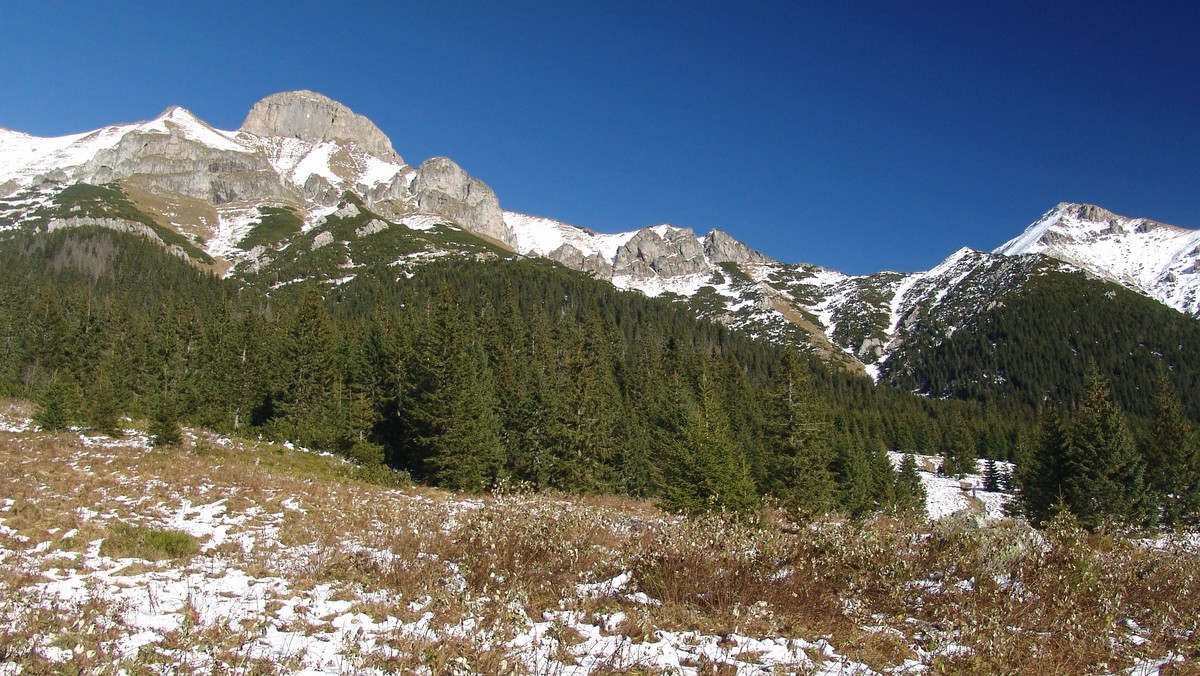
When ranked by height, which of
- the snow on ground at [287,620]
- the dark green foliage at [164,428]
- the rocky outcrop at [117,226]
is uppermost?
the rocky outcrop at [117,226]

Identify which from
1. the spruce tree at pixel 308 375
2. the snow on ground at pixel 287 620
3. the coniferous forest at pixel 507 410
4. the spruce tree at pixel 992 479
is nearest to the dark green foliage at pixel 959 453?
the spruce tree at pixel 992 479

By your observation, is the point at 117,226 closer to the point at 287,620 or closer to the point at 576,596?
the point at 287,620

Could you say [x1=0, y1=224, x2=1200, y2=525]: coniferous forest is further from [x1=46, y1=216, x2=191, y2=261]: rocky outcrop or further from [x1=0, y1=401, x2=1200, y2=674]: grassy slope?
[x1=46, y1=216, x2=191, y2=261]: rocky outcrop

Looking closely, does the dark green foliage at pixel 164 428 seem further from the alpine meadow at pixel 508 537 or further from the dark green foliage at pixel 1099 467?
the dark green foliage at pixel 1099 467

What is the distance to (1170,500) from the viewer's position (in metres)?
40.6

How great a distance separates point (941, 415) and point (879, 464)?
91.7 metres

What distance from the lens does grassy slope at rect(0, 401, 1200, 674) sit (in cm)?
603

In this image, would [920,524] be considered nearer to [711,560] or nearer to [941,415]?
[711,560]

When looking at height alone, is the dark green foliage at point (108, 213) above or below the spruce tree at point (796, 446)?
above

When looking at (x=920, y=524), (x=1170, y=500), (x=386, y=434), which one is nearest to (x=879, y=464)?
(x=1170, y=500)

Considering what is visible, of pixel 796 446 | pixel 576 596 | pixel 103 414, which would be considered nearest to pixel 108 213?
pixel 103 414

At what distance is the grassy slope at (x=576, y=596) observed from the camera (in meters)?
6.03

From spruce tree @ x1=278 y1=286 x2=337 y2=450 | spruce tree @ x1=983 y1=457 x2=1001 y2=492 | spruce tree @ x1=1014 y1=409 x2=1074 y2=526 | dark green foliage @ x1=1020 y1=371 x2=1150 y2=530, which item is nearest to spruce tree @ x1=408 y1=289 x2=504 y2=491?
spruce tree @ x1=278 y1=286 x2=337 y2=450

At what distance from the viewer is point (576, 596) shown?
26.9ft
